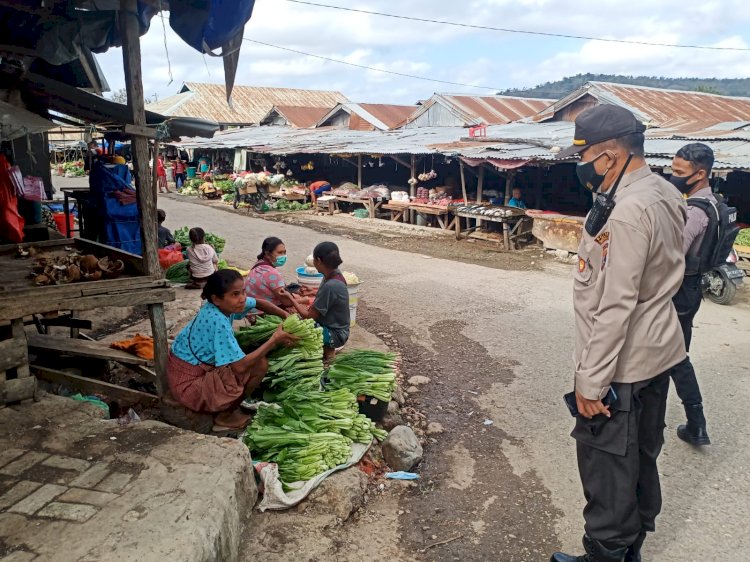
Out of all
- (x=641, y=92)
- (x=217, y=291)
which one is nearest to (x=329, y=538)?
(x=217, y=291)

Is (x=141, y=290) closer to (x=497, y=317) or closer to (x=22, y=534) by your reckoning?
(x=22, y=534)

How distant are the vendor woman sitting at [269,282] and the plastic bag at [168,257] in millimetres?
3941

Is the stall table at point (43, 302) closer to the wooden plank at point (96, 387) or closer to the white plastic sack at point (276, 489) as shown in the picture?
the wooden plank at point (96, 387)

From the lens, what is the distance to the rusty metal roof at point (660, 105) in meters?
16.5

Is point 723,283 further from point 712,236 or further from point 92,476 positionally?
point 92,476

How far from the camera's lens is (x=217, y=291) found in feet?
12.6

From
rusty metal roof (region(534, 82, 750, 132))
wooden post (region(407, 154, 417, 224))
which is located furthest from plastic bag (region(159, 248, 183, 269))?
rusty metal roof (region(534, 82, 750, 132))

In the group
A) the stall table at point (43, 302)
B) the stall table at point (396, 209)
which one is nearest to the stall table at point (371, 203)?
the stall table at point (396, 209)

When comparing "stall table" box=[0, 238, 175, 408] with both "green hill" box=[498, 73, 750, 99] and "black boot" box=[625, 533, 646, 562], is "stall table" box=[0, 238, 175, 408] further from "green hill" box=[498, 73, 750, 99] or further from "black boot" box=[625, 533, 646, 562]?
"green hill" box=[498, 73, 750, 99]

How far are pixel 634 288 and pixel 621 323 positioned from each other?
0.16 m

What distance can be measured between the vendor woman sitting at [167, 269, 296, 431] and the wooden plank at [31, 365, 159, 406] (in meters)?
0.37

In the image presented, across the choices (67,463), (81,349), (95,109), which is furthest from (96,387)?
(95,109)

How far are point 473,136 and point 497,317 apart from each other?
32.8 ft

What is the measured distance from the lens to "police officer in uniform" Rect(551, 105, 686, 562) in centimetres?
233
